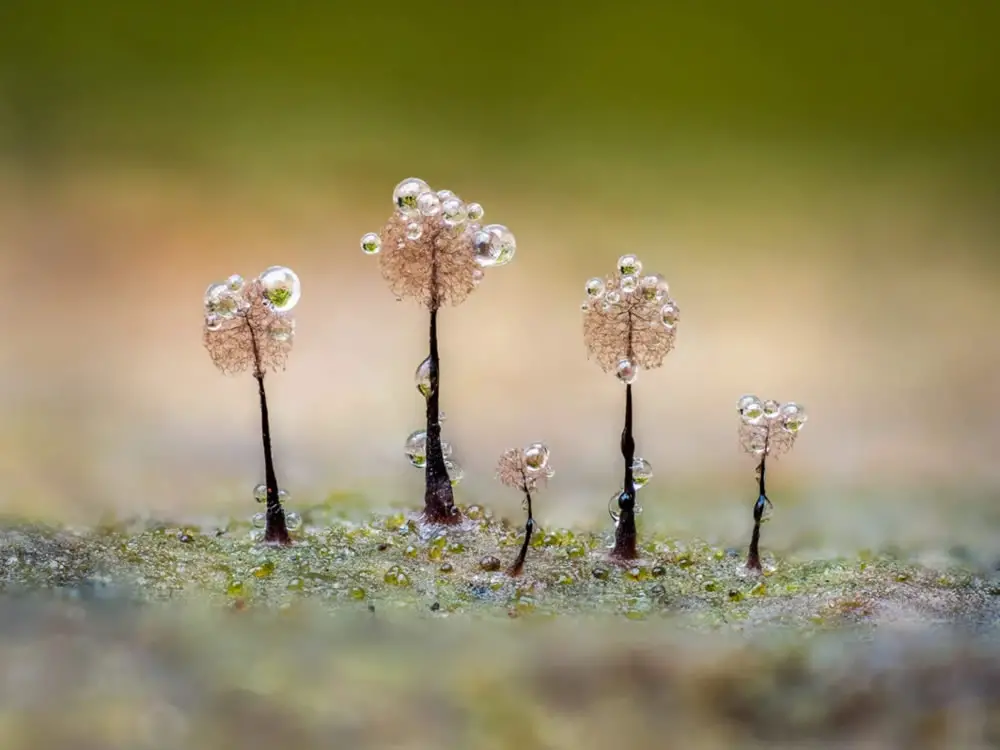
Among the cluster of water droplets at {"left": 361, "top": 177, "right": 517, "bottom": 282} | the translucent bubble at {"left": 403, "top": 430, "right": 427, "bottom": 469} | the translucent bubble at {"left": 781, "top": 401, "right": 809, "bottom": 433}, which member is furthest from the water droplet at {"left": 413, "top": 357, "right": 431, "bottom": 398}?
the translucent bubble at {"left": 781, "top": 401, "right": 809, "bottom": 433}

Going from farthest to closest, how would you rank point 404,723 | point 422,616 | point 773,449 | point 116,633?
1. point 773,449
2. point 422,616
3. point 116,633
4. point 404,723

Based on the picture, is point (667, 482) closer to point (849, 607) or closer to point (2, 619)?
point (849, 607)

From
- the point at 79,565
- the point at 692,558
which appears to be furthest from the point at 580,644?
the point at 79,565

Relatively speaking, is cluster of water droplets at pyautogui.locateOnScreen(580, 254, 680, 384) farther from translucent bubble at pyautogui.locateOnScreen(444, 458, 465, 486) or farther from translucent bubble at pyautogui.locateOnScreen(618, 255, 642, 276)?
translucent bubble at pyautogui.locateOnScreen(444, 458, 465, 486)

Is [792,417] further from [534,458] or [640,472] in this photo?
[534,458]

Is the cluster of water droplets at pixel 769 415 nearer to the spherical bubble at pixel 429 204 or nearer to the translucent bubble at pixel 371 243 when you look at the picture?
the spherical bubble at pixel 429 204

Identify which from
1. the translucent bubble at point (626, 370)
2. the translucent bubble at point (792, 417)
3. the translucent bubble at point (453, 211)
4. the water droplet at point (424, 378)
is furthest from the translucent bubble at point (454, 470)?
the translucent bubble at point (792, 417)
